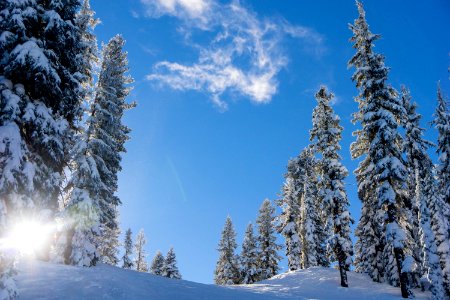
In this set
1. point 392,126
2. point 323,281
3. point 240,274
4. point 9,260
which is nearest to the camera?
point 9,260

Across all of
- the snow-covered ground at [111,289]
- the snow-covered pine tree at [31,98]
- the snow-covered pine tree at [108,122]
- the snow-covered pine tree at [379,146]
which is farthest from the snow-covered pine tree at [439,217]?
the snow-covered pine tree at [31,98]

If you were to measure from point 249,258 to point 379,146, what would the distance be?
27593 mm

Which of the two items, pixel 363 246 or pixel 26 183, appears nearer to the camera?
pixel 26 183

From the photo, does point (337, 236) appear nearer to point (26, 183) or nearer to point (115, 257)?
point (26, 183)

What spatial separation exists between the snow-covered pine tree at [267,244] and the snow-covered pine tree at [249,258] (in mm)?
675

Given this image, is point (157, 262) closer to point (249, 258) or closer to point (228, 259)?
point (228, 259)

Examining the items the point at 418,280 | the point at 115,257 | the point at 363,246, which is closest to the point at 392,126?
the point at 418,280

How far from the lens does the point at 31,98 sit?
1423 centimetres

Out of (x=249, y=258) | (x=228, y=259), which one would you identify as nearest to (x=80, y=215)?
(x=249, y=258)

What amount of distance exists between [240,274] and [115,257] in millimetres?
17014

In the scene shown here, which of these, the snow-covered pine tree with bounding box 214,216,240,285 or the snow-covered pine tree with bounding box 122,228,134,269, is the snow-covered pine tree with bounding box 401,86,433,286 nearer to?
the snow-covered pine tree with bounding box 214,216,240,285

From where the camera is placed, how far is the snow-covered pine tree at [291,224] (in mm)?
43594

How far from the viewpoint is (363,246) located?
39500 mm

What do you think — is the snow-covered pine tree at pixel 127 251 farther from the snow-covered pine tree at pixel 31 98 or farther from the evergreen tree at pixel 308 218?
the snow-covered pine tree at pixel 31 98
